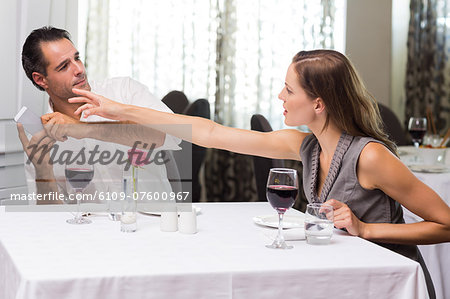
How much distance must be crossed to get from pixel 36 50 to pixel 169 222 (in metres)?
1.26

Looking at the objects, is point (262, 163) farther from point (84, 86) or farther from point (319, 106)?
point (319, 106)

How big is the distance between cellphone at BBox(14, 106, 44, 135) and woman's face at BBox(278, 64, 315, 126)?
0.88m

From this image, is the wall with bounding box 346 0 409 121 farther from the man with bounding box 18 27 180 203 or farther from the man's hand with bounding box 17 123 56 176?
the man's hand with bounding box 17 123 56 176

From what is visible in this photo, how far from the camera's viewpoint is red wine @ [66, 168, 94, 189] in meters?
1.60

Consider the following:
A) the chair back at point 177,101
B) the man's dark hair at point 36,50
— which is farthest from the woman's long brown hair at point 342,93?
the chair back at point 177,101

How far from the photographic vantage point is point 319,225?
141cm

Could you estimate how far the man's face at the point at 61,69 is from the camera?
2430 millimetres

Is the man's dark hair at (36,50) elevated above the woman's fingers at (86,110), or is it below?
above

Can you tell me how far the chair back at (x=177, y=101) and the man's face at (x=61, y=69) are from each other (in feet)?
3.81

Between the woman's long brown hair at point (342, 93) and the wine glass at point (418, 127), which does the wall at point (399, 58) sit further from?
the woman's long brown hair at point (342, 93)

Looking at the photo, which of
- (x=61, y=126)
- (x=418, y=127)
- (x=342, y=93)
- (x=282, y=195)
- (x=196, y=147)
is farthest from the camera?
(x=418, y=127)

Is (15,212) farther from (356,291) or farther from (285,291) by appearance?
(356,291)

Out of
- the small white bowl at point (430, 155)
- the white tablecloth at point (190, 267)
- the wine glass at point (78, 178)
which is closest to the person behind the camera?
the white tablecloth at point (190, 267)

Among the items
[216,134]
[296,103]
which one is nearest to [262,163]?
[216,134]
